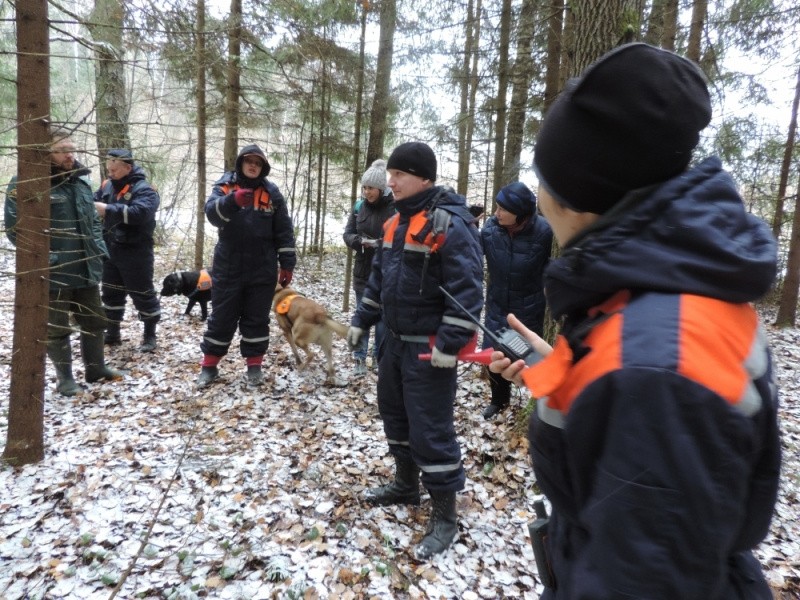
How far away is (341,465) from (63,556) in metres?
2.19

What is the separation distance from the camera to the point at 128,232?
20.2 feet

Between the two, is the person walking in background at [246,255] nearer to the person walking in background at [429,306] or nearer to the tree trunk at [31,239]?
the tree trunk at [31,239]

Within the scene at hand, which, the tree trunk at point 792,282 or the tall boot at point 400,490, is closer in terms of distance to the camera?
the tall boot at point 400,490

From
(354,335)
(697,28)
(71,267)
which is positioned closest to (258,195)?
(71,267)

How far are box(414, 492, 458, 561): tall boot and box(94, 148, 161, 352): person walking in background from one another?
4569 mm

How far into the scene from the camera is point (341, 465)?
4.46 meters

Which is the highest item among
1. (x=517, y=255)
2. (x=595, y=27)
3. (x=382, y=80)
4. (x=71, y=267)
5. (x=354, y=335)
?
(x=382, y=80)

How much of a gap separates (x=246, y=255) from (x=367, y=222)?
1.82 meters

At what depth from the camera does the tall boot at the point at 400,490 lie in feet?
12.4

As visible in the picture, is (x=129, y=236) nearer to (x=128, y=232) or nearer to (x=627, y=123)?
(x=128, y=232)

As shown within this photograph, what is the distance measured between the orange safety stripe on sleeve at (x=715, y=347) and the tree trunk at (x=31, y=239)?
3.71 m

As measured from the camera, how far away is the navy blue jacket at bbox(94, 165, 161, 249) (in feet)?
19.6

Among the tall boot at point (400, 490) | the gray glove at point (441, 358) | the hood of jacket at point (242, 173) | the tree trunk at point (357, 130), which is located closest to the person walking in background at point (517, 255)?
the tall boot at point (400, 490)

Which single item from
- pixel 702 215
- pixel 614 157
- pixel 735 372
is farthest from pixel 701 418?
pixel 614 157
